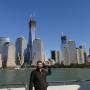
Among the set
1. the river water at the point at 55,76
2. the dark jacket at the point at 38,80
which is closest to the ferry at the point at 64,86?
the river water at the point at 55,76

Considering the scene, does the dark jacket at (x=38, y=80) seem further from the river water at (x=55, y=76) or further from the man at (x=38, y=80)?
the river water at (x=55, y=76)

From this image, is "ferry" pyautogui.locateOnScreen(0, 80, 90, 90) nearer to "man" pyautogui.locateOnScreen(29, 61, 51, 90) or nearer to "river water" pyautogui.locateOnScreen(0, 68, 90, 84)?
"river water" pyautogui.locateOnScreen(0, 68, 90, 84)

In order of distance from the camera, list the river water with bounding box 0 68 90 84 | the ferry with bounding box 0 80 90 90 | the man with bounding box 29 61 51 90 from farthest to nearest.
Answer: the river water with bounding box 0 68 90 84, the ferry with bounding box 0 80 90 90, the man with bounding box 29 61 51 90

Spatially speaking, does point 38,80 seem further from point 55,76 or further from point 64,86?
point 55,76

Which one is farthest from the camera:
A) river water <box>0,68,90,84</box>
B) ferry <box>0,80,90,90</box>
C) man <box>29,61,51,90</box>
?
river water <box>0,68,90,84</box>

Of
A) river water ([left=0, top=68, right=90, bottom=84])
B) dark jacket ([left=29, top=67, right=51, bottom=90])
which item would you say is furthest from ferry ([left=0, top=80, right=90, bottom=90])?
dark jacket ([left=29, top=67, right=51, bottom=90])

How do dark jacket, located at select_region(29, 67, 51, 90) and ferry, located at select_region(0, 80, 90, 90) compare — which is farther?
ferry, located at select_region(0, 80, 90, 90)

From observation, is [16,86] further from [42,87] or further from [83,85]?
[42,87]

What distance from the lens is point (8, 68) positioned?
139m

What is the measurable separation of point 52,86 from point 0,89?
1.73 m

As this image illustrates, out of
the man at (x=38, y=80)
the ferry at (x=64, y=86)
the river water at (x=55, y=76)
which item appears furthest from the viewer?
the river water at (x=55, y=76)

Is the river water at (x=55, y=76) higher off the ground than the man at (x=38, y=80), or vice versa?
the man at (x=38, y=80)

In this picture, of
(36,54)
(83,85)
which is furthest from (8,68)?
(83,85)

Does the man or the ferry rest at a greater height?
the man
